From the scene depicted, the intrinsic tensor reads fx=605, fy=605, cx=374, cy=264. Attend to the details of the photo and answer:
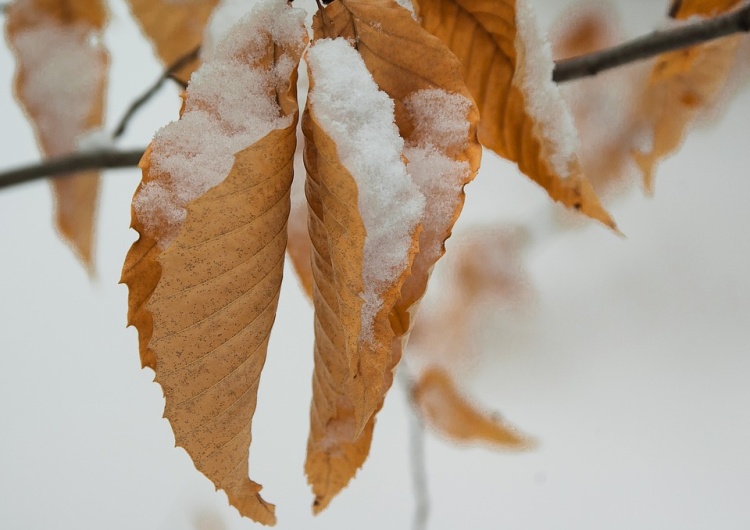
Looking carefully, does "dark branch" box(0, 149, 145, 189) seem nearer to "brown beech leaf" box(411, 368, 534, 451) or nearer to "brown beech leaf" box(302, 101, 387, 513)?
"brown beech leaf" box(302, 101, 387, 513)

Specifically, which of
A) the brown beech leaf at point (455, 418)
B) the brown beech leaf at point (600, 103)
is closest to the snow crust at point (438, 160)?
the brown beech leaf at point (600, 103)

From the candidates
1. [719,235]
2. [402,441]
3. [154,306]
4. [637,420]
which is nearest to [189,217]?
[154,306]

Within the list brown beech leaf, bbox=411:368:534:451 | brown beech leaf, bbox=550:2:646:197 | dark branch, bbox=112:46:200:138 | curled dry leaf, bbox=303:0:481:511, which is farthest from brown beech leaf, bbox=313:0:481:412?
brown beech leaf, bbox=411:368:534:451

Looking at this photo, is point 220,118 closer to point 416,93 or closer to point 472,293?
point 416,93

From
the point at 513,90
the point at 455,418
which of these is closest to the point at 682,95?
the point at 513,90

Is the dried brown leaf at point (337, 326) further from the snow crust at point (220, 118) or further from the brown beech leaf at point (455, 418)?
the brown beech leaf at point (455, 418)
